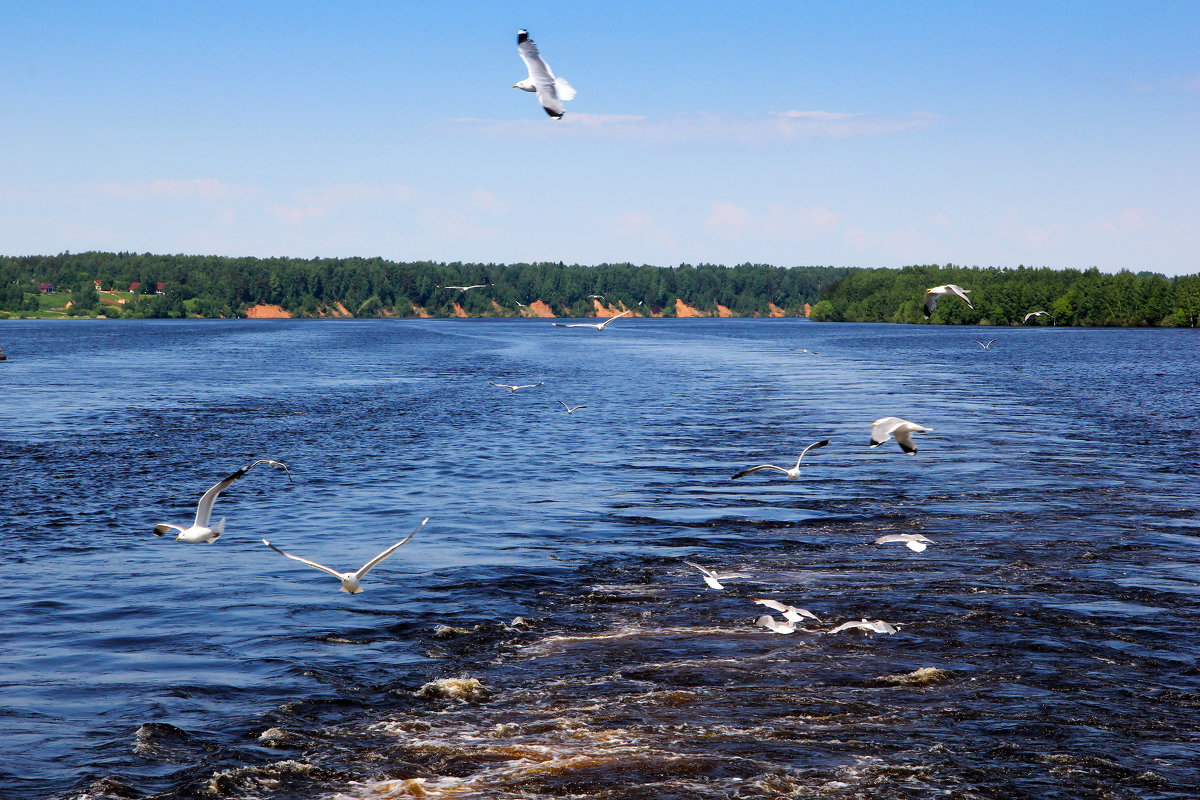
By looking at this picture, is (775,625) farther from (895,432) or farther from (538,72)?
(538,72)

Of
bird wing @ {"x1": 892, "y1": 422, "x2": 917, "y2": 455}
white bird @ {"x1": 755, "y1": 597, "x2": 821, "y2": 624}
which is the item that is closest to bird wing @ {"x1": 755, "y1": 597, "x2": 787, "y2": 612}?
white bird @ {"x1": 755, "y1": 597, "x2": 821, "y2": 624}

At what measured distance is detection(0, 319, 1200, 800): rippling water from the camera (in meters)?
13.3

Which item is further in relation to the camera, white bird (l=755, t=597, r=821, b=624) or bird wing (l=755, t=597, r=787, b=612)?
bird wing (l=755, t=597, r=787, b=612)

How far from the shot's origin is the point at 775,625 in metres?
18.3

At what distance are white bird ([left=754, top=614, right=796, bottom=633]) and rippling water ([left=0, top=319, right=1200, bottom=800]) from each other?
0.93 ft

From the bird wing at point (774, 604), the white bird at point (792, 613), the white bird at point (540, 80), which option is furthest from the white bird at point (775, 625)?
the white bird at point (540, 80)

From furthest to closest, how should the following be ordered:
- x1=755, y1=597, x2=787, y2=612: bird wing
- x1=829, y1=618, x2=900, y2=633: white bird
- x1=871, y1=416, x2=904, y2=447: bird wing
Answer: x1=755, y1=597, x2=787, y2=612: bird wing, x1=829, y1=618, x2=900, y2=633: white bird, x1=871, y1=416, x2=904, y2=447: bird wing

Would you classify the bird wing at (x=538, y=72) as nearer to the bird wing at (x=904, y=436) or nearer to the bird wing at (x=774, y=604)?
the bird wing at (x=904, y=436)

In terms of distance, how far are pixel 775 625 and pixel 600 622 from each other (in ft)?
10.5

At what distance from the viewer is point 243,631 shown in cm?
1867

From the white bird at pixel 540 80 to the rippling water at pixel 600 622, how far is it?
28.2ft

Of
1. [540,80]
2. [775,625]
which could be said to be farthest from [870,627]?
[540,80]

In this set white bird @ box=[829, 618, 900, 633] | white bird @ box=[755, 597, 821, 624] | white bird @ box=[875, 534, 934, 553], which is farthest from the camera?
white bird @ box=[875, 534, 934, 553]

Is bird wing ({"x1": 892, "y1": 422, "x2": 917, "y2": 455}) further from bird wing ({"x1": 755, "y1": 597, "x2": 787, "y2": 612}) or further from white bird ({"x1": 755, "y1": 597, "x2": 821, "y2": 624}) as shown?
bird wing ({"x1": 755, "y1": 597, "x2": 787, "y2": 612})
